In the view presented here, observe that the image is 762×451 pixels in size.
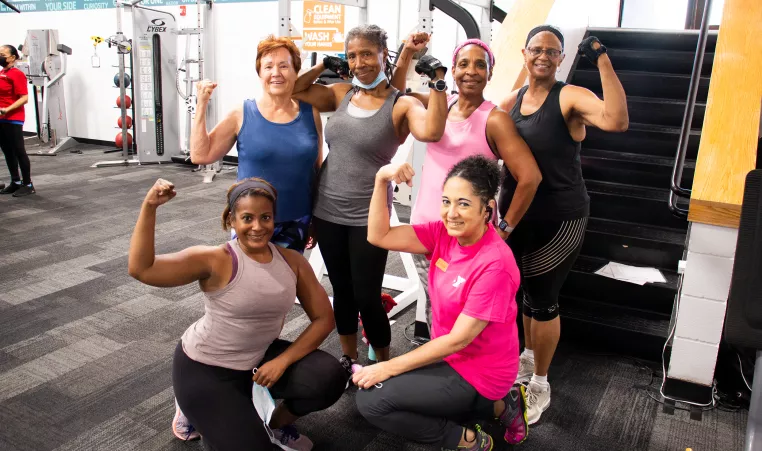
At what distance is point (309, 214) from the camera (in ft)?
7.20

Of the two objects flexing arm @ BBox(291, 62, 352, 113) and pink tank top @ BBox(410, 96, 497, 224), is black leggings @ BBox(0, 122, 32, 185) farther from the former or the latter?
pink tank top @ BBox(410, 96, 497, 224)

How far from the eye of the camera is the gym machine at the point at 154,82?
7.09 metres

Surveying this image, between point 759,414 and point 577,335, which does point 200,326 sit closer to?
point 759,414

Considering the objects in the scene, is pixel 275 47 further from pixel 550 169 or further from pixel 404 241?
pixel 550 169

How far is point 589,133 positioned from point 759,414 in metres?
2.87

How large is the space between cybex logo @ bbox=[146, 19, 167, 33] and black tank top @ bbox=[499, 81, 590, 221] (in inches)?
244

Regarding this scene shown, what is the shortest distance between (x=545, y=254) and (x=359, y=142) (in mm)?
788

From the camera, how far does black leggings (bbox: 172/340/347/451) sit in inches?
68.3

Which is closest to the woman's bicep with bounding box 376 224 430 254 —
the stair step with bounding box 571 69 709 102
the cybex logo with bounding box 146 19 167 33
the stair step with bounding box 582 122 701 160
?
the stair step with bounding box 582 122 701 160

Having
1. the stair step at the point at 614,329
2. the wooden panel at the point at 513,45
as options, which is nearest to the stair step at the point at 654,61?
the wooden panel at the point at 513,45

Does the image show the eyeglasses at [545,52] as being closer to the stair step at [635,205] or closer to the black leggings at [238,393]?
the black leggings at [238,393]

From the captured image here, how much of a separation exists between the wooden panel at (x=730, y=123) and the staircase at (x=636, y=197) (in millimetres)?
789

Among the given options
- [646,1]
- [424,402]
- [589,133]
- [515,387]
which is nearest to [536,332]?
[515,387]

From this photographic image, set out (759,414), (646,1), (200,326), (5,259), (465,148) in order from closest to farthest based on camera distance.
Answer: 1. (759,414)
2. (200,326)
3. (465,148)
4. (5,259)
5. (646,1)
